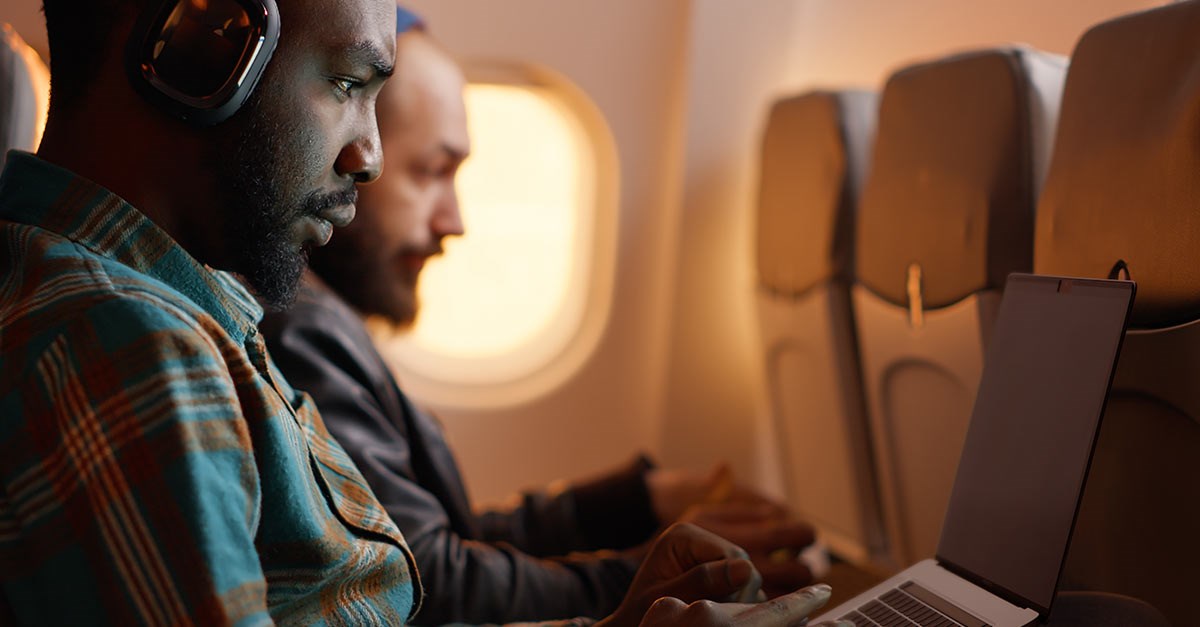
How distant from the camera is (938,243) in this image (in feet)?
4.26

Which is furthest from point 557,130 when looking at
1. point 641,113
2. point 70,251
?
point 70,251

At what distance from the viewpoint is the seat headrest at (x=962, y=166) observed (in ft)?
3.91

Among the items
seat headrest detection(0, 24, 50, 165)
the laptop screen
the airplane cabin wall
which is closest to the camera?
the laptop screen

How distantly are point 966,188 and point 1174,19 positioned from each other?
345 millimetres

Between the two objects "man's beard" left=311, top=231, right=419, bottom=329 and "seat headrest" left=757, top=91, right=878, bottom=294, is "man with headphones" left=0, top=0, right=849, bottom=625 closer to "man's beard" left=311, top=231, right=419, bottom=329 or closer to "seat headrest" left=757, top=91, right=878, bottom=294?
"man's beard" left=311, top=231, right=419, bottom=329

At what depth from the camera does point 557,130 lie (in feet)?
7.73

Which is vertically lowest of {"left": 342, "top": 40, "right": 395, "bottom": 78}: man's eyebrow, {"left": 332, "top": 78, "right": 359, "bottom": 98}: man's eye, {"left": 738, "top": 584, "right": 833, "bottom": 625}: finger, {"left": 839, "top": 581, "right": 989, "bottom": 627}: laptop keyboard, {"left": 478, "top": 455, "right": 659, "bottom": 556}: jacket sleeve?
{"left": 478, "top": 455, "right": 659, "bottom": 556}: jacket sleeve

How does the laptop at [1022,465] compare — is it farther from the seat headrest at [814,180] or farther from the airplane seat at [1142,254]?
the seat headrest at [814,180]

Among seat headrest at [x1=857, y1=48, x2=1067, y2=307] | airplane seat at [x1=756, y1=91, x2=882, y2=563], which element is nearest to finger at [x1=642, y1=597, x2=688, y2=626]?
seat headrest at [x1=857, y1=48, x2=1067, y2=307]

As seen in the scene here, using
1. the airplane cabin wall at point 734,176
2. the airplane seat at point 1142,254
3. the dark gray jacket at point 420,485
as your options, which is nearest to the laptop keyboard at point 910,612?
the airplane seat at point 1142,254

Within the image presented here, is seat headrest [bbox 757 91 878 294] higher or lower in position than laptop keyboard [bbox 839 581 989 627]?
higher

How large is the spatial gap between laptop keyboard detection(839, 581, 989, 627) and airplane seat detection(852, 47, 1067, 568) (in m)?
0.35

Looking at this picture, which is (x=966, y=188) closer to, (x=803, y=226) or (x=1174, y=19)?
(x=1174, y=19)

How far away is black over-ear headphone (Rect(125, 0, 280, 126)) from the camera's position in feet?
2.22
